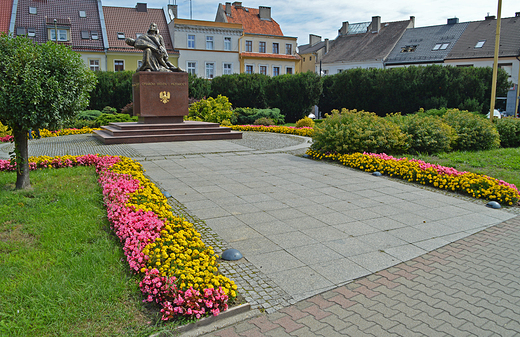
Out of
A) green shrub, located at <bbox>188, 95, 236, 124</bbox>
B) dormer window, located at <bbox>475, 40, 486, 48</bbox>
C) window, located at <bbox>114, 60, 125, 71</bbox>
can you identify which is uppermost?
dormer window, located at <bbox>475, 40, 486, 48</bbox>

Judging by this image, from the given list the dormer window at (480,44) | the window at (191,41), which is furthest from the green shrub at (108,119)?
the dormer window at (480,44)

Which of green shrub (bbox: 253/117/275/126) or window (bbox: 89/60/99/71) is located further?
window (bbox: 89/60/99/71)

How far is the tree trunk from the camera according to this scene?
6543 mm

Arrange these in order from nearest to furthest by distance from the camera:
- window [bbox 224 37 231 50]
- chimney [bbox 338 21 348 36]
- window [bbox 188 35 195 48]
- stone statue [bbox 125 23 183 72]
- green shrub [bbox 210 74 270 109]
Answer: stone statue [bbox 125 23 183 72] < green shrub [bbox 210 74 270 109] < window [bbox 188 35 195 48] < window [bbox 224 37 231 50] < chimney [bbox 338 21 348 36]

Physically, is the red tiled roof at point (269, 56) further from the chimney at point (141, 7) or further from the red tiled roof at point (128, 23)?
the chimney at point (141, 7)

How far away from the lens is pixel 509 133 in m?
14.8

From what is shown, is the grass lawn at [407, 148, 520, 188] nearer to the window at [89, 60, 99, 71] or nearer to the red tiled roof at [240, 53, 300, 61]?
the window at [89, 60, 99, 71]

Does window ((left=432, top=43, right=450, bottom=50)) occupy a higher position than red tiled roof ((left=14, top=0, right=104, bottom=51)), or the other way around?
red tiled roof ((left=14, top=0, right=104, bottom=51))

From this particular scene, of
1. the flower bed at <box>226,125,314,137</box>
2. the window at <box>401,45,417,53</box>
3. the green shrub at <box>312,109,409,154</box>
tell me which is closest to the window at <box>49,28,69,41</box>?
the flower bed at <box>226,125,314,137</box>

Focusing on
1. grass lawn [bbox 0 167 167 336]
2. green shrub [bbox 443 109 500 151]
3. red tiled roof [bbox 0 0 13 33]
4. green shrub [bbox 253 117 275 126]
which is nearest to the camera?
grass lawn [bbox 0 167 167 336]

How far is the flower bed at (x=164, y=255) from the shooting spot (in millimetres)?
3168

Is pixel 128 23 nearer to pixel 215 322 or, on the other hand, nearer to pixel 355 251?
pixel 355 251

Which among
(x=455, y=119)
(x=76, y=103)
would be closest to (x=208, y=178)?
(x=76, y=103)

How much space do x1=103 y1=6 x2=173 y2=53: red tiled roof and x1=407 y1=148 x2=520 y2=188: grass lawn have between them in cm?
3245
